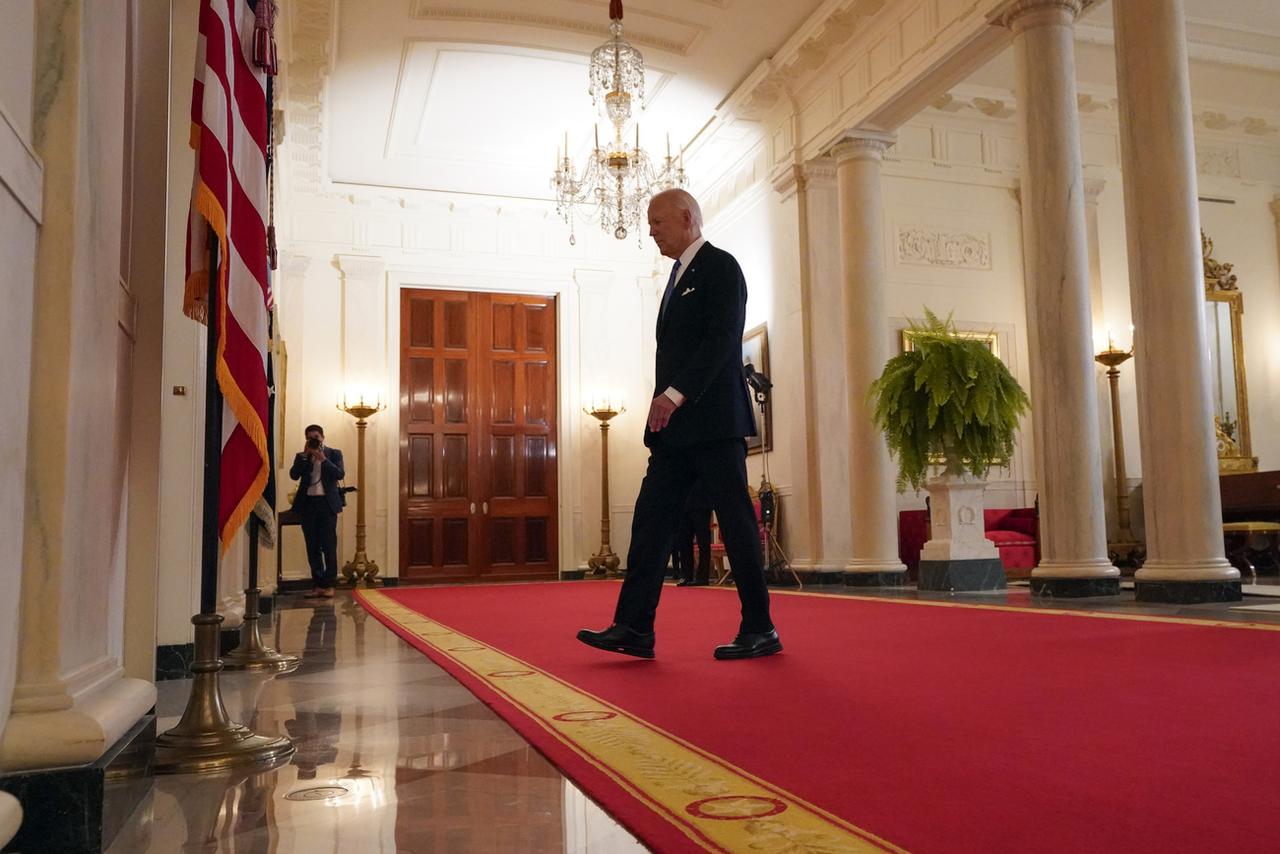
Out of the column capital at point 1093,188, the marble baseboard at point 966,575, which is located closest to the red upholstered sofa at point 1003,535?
the marble baseboard at point 966,575

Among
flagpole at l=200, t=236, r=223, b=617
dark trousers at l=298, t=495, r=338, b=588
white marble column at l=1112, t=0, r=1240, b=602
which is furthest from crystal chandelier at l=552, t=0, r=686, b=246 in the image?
flagpole at l=200, t=236, r=223, b=617

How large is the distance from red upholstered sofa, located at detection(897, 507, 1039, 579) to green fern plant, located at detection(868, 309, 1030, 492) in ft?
6.73

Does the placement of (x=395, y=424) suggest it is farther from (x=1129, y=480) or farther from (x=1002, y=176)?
(x=1129, y=480)

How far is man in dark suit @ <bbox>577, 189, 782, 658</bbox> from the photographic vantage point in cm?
344

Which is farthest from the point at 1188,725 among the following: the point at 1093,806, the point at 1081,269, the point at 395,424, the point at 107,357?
the point at 395,424

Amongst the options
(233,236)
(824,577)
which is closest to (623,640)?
(233,236)

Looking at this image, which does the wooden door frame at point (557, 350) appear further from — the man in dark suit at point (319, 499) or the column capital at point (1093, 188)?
the column capital at point (1093, 188)

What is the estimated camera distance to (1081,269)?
635 centimetres

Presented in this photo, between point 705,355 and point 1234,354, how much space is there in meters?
9.95

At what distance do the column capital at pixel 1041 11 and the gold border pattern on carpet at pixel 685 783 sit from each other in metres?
5.50

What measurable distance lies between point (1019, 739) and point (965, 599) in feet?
14.8

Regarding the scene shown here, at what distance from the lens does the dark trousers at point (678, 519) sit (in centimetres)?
344

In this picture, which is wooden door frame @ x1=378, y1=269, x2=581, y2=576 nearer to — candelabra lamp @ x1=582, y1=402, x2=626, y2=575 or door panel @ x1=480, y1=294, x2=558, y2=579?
door panel @ x1=480, y1=294, x2=558, y2=579

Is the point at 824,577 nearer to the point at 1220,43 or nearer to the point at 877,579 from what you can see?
the point at 877,579
